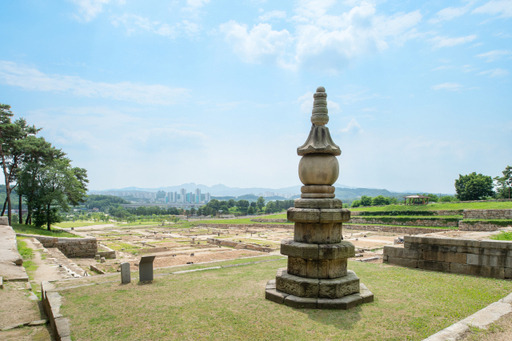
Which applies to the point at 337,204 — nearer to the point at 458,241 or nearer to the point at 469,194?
the point at 458,241

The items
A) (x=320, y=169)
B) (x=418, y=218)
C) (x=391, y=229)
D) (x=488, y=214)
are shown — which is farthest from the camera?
(x=418, y=218)

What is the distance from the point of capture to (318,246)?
5.96 metres

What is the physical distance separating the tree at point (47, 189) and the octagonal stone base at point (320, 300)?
27.6 meters

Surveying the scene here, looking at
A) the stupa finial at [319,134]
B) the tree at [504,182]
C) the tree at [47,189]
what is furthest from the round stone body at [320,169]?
the tree at [504,182]

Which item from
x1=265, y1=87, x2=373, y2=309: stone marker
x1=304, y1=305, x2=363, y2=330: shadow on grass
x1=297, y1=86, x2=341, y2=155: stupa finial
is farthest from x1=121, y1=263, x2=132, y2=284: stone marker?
x1=297, y1=86, x2=341, y2=155: stupa finial

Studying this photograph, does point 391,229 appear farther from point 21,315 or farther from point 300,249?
point 21,315

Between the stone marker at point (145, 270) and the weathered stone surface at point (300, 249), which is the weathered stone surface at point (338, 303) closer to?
the weathered stone surface at point (300, 249)

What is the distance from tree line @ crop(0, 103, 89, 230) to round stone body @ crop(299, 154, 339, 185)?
2797 centimetres

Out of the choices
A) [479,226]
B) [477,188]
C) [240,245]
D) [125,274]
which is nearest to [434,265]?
[125,274]

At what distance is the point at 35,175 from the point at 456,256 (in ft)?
110

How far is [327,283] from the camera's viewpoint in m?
5.75

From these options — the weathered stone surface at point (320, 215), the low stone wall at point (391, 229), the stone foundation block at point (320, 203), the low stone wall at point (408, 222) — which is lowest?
the low stone wall at point (391, 229)

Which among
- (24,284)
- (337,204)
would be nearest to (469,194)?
(337,204)

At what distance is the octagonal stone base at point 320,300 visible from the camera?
18.2 ft
